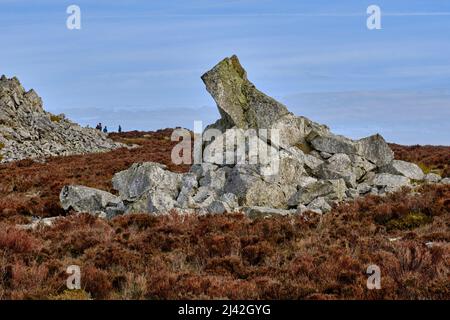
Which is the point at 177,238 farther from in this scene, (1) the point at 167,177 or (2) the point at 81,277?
(1) the point at 167,177

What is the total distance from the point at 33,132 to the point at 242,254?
164ft

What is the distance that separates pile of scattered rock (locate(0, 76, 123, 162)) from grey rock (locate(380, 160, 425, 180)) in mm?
33542

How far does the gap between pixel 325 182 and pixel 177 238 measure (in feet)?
30.3

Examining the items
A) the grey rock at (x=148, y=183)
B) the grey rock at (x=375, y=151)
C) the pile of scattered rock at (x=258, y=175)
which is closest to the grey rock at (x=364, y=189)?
the pile of scattered rock at (x=258, y=175)

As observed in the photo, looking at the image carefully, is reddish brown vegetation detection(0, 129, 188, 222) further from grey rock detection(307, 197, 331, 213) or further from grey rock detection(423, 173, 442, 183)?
grey rock detection(423, 173, 442, 183)

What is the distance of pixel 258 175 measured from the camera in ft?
73.2

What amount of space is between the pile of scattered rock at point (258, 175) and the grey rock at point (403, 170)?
45 millimetres

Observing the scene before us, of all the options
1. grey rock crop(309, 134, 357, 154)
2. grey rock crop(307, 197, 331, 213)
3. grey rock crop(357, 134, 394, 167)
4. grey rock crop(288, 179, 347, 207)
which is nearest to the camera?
grey rock crop(307, 197, 331, 213)

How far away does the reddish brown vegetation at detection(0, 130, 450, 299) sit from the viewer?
1029 cm

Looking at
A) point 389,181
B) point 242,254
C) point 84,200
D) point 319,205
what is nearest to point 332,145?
point 389,181

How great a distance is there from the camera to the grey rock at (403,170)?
26000 millimetres

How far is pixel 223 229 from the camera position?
1617cm

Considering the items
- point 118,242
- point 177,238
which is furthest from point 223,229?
point 118,242

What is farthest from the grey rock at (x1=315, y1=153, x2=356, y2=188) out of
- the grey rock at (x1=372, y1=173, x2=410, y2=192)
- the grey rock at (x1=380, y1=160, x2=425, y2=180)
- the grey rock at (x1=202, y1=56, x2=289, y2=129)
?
the grey rock at (x1=202, y1=56, x2=289, y2=129)
